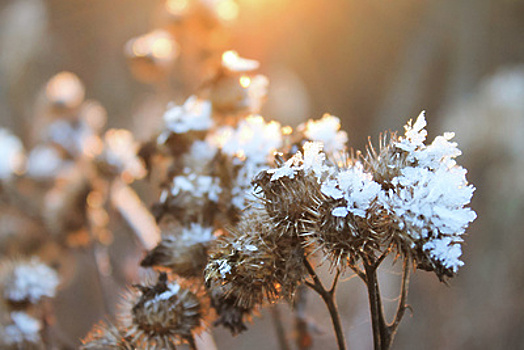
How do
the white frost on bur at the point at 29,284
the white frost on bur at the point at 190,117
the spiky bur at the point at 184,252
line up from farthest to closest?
the white frost on bur at the point at 29,284 < the white frost on bur at the point at 190,117 < the spiky bur at the point at 184,252

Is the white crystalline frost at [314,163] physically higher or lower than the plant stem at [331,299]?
higher

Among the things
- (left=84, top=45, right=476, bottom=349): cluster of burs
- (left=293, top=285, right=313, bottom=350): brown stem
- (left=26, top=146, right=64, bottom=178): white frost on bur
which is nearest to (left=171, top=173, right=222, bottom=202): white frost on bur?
(left=84, top=45, right=476, bottom=349): cluster of burs

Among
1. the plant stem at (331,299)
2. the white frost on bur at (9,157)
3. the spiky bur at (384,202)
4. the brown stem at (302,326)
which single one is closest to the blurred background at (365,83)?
the brown stem at (302,326)

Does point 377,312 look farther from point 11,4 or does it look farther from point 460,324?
point 11,4

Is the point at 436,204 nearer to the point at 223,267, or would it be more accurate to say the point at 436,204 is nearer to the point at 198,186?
the point at 223,267

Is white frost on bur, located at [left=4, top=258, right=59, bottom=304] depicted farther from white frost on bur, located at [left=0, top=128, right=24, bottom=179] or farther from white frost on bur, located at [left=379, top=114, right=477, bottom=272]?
white frost on bur, located at [left=379, top=114, right=477, bottom=272]

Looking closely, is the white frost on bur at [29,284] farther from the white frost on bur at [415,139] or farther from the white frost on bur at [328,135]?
the white frost on bur at [415,139]
